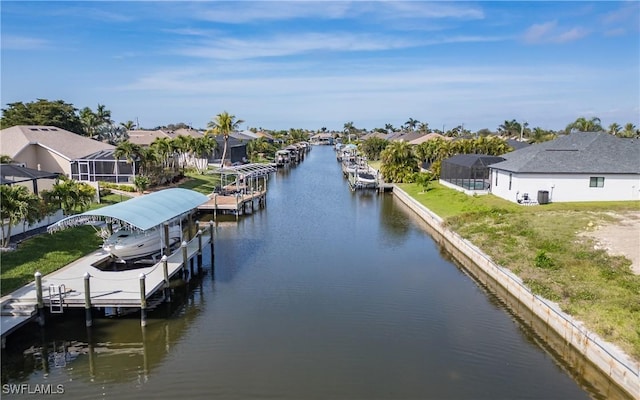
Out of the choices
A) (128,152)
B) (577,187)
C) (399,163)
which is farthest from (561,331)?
(399,163)

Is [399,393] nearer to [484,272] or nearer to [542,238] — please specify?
[484,272]

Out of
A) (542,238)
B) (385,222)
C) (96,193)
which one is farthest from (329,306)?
(96,193)

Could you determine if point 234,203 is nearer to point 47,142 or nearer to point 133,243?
point 47,142

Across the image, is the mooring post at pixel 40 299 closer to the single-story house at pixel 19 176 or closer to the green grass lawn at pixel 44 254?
the green grass lawn at pixel 44 254

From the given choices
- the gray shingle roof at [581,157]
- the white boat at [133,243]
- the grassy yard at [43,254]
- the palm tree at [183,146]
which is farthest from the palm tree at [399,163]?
the white boat at [133,243]

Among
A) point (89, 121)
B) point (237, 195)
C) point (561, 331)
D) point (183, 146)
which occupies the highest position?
point (89, 121)

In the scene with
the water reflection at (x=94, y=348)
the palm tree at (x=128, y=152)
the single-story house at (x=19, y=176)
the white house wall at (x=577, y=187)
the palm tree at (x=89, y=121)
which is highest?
the palm tree at (x=89, y=121)
